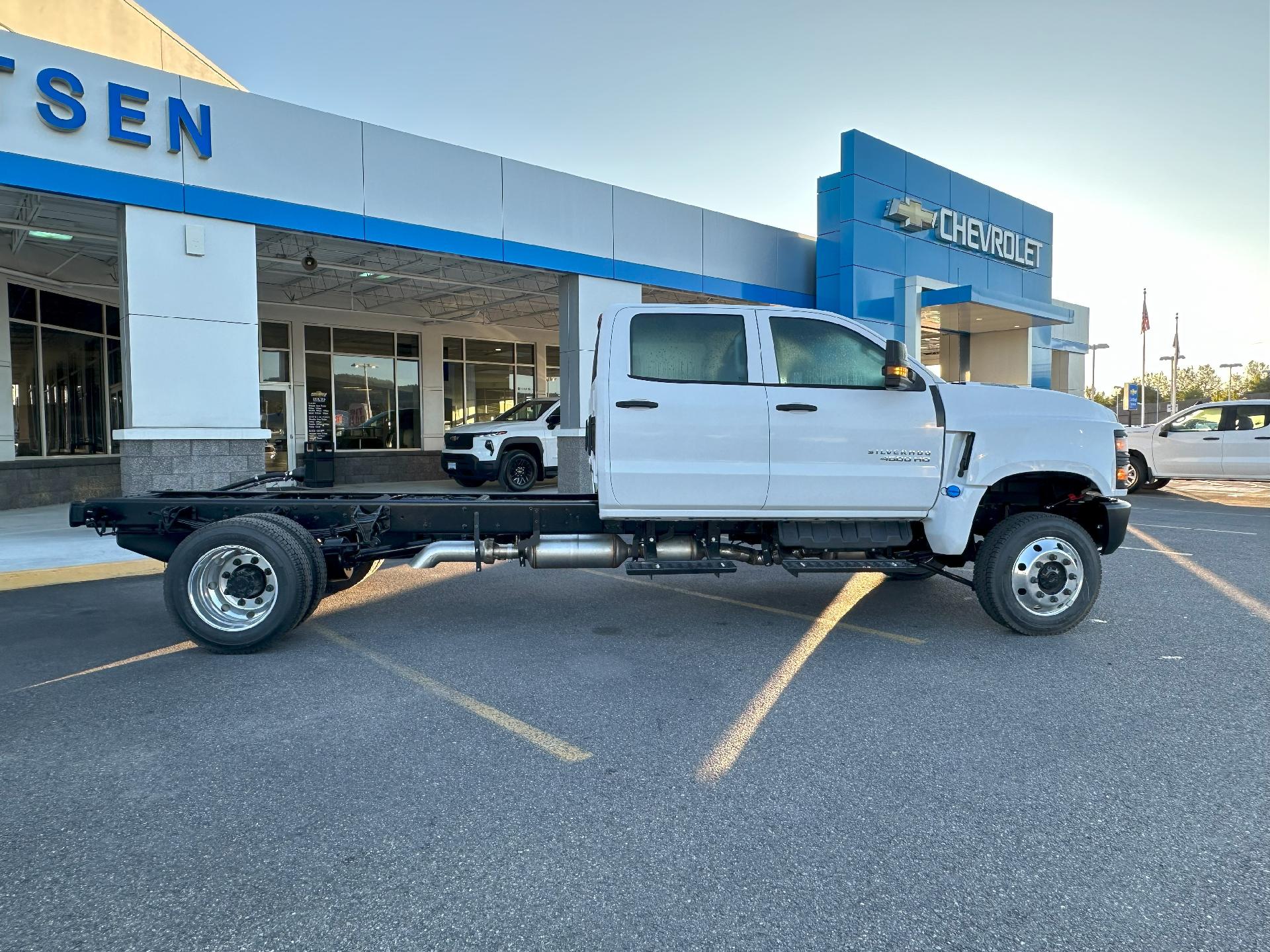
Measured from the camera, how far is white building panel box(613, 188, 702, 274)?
15.5 meters

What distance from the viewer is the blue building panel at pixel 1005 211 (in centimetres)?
2219

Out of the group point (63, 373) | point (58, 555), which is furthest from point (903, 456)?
point (63, 373)

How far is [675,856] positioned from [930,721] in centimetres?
192

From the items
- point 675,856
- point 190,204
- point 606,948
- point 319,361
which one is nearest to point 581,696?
point 675,856

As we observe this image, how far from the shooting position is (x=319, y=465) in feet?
59.7

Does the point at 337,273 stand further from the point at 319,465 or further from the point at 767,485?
the point at 767,485

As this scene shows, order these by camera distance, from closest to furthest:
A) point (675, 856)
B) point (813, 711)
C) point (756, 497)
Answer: point (675, 856) < point (813, 711) < point (756, 497)

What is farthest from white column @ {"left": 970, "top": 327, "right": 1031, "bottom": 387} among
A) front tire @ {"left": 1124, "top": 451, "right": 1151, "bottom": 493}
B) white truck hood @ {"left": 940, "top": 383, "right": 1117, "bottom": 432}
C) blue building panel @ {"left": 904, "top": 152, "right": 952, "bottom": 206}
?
white truck hood @ {"left": 940, "top": 383, "right": 1117, "bottom": 432}

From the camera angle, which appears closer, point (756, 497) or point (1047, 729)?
point (1047, 729)

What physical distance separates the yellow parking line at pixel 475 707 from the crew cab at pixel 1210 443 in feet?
46.8

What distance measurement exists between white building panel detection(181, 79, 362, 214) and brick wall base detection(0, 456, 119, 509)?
6883 mm

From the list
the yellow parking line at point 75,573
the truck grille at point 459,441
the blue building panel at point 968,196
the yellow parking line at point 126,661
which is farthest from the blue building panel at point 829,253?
the yellow parking line at point 126,661

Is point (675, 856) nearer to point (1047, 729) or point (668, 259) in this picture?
point (1047, 729)

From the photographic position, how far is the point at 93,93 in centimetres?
1002
